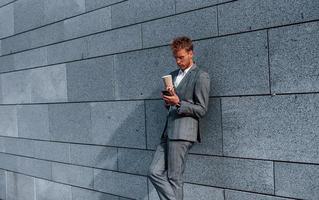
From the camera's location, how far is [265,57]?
500 centimetres

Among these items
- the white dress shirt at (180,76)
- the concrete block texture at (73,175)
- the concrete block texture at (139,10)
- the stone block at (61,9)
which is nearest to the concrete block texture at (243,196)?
the white dress shirt at (180,76)

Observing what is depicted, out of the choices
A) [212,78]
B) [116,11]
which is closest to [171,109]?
[212,78]

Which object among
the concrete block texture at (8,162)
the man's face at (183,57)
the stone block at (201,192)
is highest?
the man's face at (183,57)

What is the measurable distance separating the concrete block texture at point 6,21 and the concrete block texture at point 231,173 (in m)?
6.15

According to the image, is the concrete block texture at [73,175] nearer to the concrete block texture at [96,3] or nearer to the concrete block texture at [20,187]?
the concrete block texture at [20,187]

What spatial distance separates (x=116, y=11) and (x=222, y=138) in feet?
9.69

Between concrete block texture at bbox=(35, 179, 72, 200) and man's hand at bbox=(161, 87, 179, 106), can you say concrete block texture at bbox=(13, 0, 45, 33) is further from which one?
man's hand at bbox=(161, 87, 179, 106)

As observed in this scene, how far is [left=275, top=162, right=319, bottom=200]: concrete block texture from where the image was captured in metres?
4.64

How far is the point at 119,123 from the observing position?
706 cm

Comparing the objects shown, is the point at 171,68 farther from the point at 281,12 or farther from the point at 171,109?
the point at 281,12

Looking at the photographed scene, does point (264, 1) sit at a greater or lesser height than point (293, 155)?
greater

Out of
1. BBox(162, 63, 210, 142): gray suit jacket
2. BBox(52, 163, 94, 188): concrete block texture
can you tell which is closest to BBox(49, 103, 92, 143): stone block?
BBox(52, 163, 94, 188): concrete block texture

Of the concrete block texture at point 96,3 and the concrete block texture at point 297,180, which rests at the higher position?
the concrete block texture at point 96,3

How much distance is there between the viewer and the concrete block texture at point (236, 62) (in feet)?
16.5
